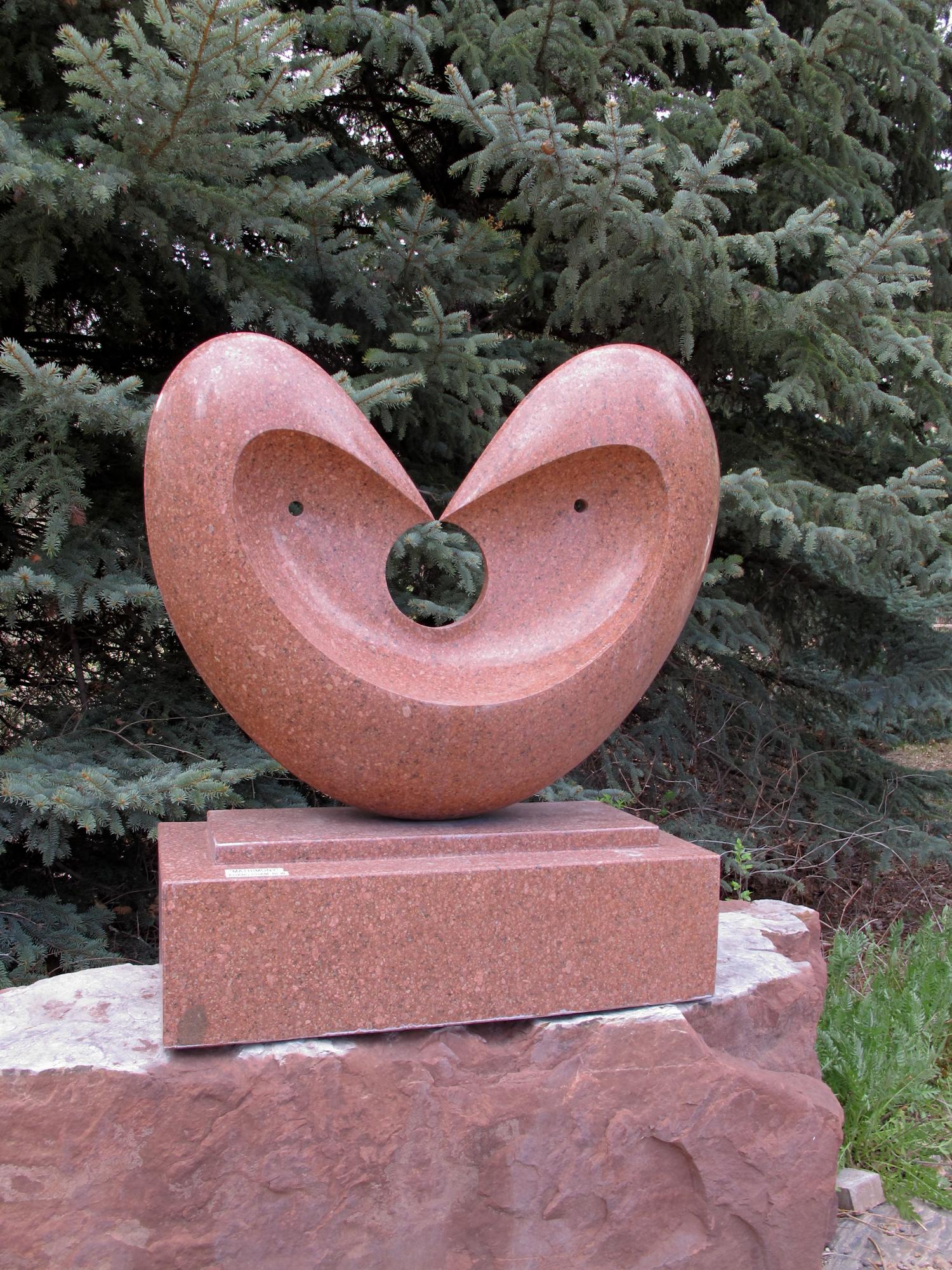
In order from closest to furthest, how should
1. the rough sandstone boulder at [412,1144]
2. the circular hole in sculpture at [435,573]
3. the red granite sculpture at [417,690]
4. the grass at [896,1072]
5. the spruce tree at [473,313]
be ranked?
1. the rough sandstone boulder at [412,1144]
2. the red granite sculpture at [417,690]
3. the grass at [896,1072]
4. the spruce tree at [473,313]
5. the circular hole in sculpture at [435,573]

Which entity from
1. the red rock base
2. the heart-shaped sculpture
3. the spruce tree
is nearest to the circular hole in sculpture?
the spruce tree

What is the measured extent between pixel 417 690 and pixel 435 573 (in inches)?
69.4

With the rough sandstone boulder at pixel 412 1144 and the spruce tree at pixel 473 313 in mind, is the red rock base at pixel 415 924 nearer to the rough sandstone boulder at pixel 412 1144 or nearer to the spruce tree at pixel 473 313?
the rough sandstone boulder at pixel 412 1144

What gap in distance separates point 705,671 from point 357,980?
3.43 meters

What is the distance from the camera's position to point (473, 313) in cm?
534

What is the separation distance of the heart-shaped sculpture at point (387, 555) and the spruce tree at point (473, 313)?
71 cm

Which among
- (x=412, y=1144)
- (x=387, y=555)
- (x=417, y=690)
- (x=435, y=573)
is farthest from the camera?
(x=435, y=573)

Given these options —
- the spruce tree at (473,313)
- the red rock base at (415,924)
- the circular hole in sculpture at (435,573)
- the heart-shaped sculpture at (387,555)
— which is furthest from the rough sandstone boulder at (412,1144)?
the circular hole in sculpture at (435,573)

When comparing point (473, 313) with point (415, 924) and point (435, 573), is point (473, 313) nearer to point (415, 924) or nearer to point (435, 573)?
point (435, 573)

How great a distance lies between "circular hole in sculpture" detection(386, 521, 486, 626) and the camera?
12.9 feet

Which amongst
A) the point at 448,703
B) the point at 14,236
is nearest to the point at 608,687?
the point at 448,703

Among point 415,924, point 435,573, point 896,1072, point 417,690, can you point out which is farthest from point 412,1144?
point 435,573

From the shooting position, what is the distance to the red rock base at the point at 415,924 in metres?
2.44

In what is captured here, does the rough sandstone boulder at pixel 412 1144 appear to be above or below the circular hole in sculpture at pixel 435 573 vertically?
below
